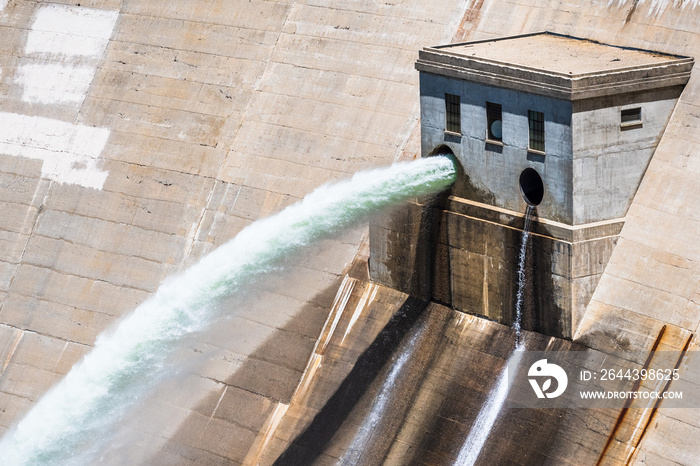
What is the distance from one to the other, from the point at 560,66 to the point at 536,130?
68.2 inches

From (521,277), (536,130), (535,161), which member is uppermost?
(536,130)

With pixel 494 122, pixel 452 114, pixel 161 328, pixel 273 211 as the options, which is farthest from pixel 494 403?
pixel 273 211

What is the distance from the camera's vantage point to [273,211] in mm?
35531

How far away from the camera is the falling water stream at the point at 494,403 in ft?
91.1

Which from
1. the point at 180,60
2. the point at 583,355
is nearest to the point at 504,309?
the point at 583,355

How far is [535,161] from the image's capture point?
27578mm

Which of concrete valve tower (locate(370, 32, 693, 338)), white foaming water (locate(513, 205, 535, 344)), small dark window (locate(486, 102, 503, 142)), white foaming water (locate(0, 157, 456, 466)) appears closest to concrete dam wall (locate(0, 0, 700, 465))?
white foaming water (locate(513, 205, 535, 344))

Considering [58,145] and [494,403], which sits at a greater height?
[494,403]

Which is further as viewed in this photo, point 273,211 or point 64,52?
point 64,52

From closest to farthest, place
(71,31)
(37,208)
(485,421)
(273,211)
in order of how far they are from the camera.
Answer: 1. (485,421)
2. (273,211)
3. (37,208)
4. (71,31)

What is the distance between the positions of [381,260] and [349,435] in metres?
5.20

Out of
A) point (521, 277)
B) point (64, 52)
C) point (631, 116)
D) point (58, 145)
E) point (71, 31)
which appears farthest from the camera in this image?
point (71, 31)

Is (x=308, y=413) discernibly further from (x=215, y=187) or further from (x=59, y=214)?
(x=59, y=214)

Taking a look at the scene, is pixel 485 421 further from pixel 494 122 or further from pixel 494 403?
pixel 494 122
